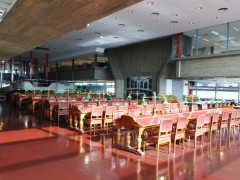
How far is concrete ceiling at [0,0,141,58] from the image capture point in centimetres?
342

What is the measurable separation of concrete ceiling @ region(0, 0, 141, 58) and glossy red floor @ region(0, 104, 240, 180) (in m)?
2.58

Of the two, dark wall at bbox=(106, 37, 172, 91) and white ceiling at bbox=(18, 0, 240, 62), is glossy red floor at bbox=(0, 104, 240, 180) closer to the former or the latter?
white ceiling at bbox=(18, 0, 240, 62)

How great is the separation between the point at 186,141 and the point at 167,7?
5105mm

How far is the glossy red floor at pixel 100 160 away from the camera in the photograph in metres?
3.29

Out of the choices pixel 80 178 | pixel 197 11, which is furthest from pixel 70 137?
pixel 197 11

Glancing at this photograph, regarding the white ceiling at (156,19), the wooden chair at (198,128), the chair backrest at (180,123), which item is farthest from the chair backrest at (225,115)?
the white ceiling at (156,19)

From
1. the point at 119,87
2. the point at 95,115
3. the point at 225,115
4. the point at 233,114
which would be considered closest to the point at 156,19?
the point at 233,114

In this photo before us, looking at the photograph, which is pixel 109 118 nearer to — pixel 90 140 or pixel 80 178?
pixel 90 140

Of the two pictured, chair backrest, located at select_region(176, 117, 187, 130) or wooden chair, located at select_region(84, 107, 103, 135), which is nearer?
→ chair backrest, located at select_region(176, 117, 187, 130)

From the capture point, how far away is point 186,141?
18.2ft

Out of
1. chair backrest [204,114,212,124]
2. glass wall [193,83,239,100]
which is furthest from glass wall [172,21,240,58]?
chair backrest [204,114,212,124]

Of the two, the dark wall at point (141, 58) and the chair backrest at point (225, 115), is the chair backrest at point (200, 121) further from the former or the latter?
the dark wall at point (141, 58)

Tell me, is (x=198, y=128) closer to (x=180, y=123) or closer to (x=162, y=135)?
(x=180, y=123)

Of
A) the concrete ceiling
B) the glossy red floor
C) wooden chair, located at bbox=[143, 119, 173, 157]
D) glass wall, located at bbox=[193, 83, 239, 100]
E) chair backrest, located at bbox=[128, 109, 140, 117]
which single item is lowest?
the glossy red floor
